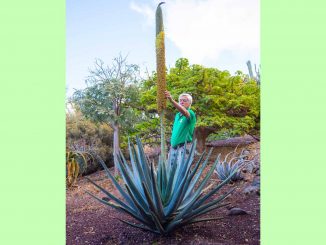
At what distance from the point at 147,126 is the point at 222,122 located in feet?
2.48

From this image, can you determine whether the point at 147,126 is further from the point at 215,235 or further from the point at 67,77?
the point at 215,235

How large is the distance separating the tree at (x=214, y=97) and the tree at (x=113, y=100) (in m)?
0.27

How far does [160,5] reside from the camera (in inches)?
100

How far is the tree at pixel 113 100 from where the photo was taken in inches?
144

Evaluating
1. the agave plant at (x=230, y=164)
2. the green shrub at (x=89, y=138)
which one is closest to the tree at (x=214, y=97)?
the agave plant at (x=230, y=164)

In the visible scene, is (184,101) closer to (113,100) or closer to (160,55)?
(160,55)

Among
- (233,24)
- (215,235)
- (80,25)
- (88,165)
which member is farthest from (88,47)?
(88,165)

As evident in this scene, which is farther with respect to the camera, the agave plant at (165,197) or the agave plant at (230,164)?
the agave plant at (230,164)

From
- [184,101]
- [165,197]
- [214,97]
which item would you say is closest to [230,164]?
[214,97]

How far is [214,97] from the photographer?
3777 mm

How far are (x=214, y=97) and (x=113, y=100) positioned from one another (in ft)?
3.66

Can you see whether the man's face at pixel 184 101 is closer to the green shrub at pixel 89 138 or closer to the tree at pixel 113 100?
the tree at pixel 113 100

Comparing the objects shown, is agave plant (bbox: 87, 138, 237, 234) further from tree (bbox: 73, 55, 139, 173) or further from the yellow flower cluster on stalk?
tree (bbox: 73, 55, 139, 173)

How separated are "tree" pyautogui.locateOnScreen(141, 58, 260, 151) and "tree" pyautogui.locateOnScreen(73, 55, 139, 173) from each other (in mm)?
273
